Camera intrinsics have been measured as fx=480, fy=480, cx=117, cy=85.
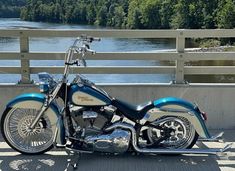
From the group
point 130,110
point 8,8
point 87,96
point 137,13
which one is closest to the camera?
point 87,96

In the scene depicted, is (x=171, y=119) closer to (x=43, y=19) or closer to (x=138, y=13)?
(x=138, y=13)

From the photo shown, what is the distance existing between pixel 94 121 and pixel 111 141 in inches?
10.7

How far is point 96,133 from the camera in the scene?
489 cm

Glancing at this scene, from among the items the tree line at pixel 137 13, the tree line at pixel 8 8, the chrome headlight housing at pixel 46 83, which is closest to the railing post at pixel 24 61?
the chrome headlight housing at pixel 46 83

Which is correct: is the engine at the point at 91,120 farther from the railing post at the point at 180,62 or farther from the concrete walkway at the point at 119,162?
the railing post at the point at 180,62

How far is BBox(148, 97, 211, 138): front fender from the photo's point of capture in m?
4.91

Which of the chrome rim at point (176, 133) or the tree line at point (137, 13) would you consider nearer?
the chrome rim at point (176, 133)

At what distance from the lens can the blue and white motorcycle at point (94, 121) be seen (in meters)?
4.84

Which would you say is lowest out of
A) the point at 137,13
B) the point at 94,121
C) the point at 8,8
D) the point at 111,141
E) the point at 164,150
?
the point at 137,13

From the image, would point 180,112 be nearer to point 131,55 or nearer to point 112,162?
point 112,162

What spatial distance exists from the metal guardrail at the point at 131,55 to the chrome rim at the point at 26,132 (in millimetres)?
1073

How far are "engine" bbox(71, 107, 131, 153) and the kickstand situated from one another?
146 mm

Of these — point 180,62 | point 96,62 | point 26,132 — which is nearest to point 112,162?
point 26,132

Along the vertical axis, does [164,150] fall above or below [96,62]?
above
